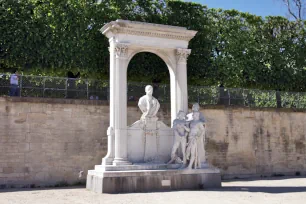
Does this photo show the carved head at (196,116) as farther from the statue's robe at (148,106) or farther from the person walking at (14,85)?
the person walking at (14,85)

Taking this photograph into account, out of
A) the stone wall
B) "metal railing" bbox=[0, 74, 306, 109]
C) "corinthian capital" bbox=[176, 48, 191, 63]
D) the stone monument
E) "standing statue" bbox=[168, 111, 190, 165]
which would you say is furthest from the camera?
"metal railing" bbox=[0, 74, 306, 109]

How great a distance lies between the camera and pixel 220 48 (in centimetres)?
1870

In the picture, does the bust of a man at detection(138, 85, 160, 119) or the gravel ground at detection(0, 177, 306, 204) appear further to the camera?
the bust of a man at detection(138, 85, 160, 119)

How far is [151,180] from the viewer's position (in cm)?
1100

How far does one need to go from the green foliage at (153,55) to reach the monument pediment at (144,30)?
13.3 feet

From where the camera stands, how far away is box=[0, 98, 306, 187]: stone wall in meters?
13.0

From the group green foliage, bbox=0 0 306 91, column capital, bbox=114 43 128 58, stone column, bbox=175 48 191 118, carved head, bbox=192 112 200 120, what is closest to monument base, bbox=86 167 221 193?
carved head, bbox=192 112 200 120

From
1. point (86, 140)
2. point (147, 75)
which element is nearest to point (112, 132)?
point (86, 140)

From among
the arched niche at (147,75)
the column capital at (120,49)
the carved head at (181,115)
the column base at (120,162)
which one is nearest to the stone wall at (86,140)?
the arched niche at (147,75)

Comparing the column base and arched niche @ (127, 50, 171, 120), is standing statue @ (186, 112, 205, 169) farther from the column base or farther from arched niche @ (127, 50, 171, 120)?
arched niche @ (127, 50, 171, 120)

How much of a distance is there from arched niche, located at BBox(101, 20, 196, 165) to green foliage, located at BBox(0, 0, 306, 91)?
13.3 feet

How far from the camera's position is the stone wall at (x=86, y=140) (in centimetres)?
1304

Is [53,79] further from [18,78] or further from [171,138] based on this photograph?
[171,138]

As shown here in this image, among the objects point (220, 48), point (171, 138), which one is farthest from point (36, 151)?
point (220, 48)
